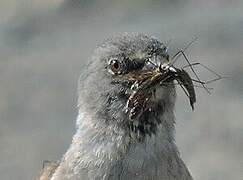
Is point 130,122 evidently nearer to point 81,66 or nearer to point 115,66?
point 115,66

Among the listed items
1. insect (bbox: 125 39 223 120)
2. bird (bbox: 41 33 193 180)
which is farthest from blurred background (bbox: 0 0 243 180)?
insect (bbox: 125 39 223 120)

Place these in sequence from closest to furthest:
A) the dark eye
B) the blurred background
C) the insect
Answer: the insect < the dark eye < the blurred background

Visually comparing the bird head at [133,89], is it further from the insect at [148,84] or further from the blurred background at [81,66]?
the blurred background at [81,66]

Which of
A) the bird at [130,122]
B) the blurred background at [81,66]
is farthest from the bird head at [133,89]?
the blurred background at [81,66]

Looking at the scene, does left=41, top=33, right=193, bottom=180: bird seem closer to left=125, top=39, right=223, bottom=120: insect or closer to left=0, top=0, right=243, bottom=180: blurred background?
left=125, top=39, right=223, bottom=120: insect

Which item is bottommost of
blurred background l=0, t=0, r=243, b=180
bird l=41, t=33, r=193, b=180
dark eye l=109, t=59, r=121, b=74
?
bird l=41, t=33, r=193, b=180

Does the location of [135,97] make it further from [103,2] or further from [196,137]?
[103,2]

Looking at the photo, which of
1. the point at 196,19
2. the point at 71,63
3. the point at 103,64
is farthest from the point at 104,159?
the point at 196,19

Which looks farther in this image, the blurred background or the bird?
the blurred background
